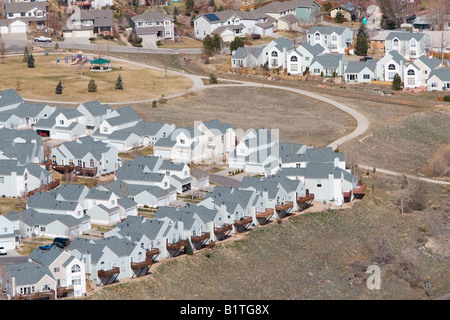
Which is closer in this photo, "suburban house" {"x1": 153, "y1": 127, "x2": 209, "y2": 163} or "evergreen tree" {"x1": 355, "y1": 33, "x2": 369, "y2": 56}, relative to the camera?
"suburban house" {"x1": 153, "y1": 127, "x2": 209, "y2": 163}

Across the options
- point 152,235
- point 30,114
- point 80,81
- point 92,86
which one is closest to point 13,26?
point 80,81

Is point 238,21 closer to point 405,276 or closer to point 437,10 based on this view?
point 437,10

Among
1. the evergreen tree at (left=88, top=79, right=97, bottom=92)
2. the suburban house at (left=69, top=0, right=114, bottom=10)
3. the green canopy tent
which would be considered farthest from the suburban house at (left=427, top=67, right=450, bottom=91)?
the suburban house at (left=69, top=0, right=114, bottom=10)

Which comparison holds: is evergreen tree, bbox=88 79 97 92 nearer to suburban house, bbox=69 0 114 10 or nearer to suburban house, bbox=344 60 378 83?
suburban house, bbox=344 60 378 83

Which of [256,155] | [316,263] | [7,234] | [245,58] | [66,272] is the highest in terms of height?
[245,58]

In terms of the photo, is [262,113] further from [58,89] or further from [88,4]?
[88,4]

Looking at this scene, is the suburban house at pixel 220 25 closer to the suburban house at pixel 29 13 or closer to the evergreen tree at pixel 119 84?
the suburban house at pixel 29 13

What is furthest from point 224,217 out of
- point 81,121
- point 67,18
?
point 67,18
